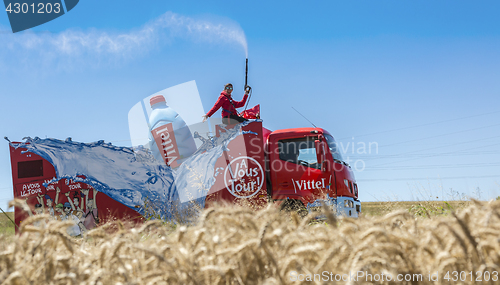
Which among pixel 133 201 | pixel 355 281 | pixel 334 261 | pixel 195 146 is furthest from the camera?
pixel 195 146

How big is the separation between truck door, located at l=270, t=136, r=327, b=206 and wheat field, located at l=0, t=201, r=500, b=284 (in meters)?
6.47

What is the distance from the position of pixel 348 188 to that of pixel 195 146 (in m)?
3.82

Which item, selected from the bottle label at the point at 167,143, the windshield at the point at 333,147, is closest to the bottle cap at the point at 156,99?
the bottle label at the point at 167,143

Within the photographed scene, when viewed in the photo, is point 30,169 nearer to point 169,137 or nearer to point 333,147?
point 169,137

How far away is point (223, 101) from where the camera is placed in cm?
884

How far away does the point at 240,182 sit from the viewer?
7766mm

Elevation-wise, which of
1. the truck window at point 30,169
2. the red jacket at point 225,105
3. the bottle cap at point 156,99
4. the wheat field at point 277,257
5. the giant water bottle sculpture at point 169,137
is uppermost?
the bottle cap at point 156,99

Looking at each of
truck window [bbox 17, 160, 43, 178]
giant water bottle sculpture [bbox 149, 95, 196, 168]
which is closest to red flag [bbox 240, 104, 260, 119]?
giant water bottle sculpture [bbox 149, 95, 196, 168]

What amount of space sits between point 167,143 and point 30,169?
10.1 feet

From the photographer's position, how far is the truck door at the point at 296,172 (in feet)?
25.8

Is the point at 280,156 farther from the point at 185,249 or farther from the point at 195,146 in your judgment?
the point at 185,249

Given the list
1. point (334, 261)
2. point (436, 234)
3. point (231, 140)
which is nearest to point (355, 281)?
point (334, 261)

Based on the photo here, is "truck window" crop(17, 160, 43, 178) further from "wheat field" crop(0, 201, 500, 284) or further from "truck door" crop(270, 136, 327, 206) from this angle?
"wheat field" crop(0, 201, 500, 284)

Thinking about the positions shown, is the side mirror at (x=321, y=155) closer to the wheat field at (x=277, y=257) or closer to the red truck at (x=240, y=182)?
the red truck at (x=240, y=182)
